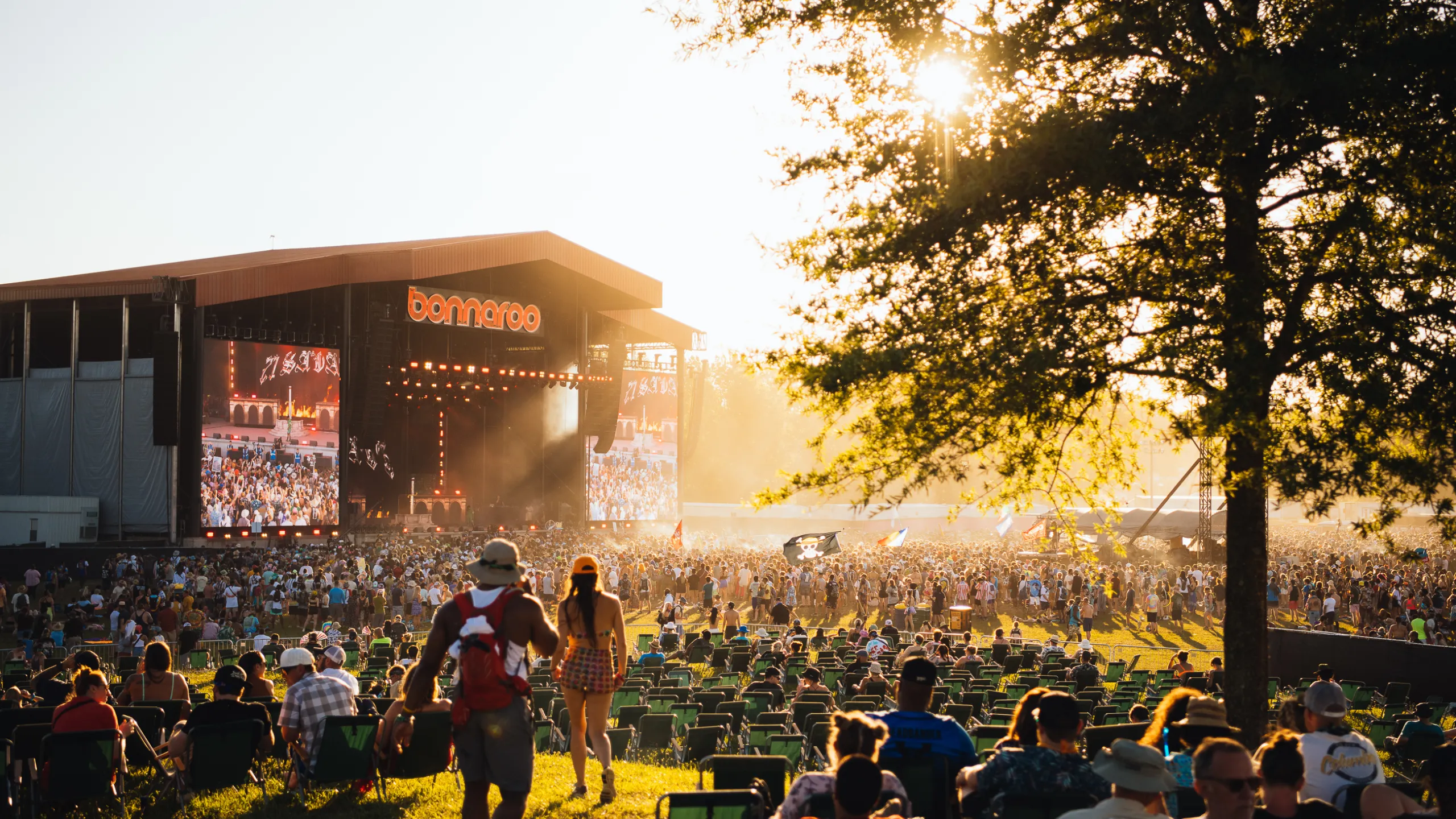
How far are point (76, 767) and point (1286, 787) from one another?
21.0 ft

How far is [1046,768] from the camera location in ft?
17.3

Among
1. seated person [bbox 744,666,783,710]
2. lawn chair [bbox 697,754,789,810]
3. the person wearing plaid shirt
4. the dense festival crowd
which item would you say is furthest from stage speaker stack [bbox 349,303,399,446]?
lawn chair [bbox 697,754,789,810]

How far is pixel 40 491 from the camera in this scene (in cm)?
4066

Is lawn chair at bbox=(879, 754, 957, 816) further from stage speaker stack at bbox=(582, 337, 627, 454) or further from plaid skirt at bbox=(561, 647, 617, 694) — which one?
stage speaker stack at bbox=(582, 337, 627, 454)

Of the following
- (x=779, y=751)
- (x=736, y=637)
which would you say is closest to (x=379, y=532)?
(x=736, y=637)

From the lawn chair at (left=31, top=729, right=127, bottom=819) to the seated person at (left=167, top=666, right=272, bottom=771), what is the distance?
357 mm

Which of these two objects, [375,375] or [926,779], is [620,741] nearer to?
[926,779]

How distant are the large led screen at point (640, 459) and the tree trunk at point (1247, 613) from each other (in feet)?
128

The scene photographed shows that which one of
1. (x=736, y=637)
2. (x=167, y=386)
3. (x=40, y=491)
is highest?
(x=167, y=386)

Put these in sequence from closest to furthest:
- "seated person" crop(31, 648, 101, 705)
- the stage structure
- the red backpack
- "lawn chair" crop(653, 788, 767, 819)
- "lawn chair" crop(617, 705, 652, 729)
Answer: "lawn chair" crop(653, 788, 767, 819) → the red backpack → "seated person" crop(31, 648, 101, 705) → "lawn chair" crop(617, 705, 652, 729) → the stage structure

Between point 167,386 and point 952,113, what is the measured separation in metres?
30.9

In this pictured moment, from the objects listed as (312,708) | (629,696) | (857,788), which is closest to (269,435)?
(629,696)

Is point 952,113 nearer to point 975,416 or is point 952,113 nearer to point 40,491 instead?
point 975,416

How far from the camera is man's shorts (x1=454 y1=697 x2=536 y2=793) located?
18.6 feet
